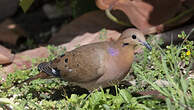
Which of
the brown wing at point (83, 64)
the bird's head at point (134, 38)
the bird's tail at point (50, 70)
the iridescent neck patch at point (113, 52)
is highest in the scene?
the bird's head at point (134, 38)

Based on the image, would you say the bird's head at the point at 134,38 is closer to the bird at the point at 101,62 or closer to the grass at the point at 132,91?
the bird at the point at 101,62

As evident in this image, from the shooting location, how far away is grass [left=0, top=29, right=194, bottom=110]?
118 inches

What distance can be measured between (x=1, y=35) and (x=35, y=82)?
2532mm

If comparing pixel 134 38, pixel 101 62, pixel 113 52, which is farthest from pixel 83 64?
pixel 134 38

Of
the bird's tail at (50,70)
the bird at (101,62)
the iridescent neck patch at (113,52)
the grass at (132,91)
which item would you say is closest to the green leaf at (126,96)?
the grass at (132,91)

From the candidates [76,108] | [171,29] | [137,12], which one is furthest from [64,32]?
[76,108]

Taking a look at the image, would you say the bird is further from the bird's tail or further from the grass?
the grass

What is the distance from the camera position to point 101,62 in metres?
3.59

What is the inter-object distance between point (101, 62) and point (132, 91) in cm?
50

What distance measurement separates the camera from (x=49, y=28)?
689 cm

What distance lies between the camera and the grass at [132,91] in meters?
3.01

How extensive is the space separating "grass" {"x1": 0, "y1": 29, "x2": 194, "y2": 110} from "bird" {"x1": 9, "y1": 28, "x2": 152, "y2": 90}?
0.51 ft

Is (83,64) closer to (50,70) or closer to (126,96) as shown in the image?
(50,70)

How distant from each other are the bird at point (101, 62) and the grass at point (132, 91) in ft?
0.51
